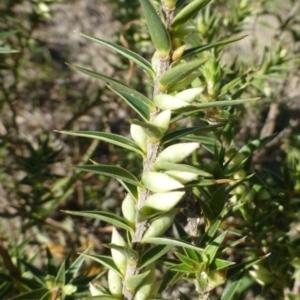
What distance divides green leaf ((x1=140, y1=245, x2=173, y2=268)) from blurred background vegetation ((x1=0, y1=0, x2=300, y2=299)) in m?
0.19

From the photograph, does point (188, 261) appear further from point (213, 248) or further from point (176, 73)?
point (176, 73)

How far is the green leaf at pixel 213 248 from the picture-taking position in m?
0.89

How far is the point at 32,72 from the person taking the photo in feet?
10.7

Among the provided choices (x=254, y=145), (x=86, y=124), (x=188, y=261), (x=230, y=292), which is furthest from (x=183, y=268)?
(x=86, y=124)

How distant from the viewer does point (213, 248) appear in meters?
0.89

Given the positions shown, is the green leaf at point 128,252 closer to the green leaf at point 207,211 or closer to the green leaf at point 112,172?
the green leaf at point 112,172

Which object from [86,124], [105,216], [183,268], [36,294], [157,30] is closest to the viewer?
[157,30]

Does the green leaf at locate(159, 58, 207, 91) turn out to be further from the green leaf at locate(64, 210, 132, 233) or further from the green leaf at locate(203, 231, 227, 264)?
the green leaf at locate(203, 231, 227, 264)

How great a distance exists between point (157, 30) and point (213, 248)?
1.31 ft

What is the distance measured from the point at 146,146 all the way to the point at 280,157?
1.68 m

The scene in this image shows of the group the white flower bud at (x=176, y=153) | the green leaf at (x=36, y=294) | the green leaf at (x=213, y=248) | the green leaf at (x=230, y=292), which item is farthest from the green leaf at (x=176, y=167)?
the green leaf at (x=36, y=294)

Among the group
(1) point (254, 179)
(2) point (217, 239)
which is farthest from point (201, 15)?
(2) point (217, 239)

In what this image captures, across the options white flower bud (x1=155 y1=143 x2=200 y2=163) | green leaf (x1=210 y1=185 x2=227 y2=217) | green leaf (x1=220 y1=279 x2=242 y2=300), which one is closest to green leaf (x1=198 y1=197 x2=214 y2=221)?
green leaf (x1=210 y1=185 x2=227 y2=217)

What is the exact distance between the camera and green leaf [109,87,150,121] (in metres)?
0.72
